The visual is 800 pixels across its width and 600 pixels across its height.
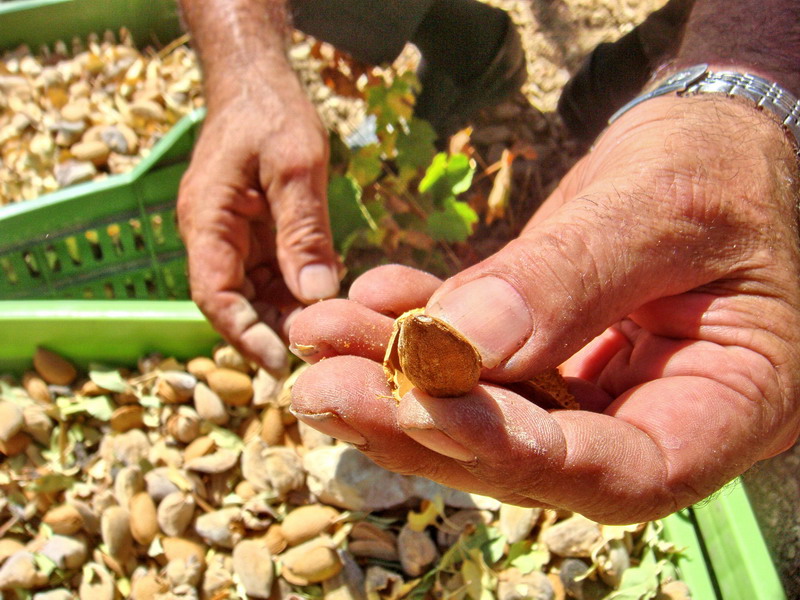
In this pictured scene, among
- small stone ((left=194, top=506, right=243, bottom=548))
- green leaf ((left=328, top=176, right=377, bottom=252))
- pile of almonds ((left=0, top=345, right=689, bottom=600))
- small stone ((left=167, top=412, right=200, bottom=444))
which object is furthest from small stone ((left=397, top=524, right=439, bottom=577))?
green leaf ((left=328, top=176, right=377, bottom=252))

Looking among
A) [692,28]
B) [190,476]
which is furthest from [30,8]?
[692,28]

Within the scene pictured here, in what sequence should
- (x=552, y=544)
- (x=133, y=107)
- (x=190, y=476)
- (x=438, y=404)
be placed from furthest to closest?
(x=133, y=107) < (x=190, y=476) < (x=552, y=544) < (x=438, y=404)

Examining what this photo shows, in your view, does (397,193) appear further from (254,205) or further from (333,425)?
(333,425)

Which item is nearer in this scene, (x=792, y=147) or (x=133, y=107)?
(x=792, y=147)

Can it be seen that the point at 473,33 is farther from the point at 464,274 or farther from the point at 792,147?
the point at 464,274

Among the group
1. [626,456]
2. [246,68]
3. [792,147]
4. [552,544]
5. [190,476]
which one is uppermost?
[246,68]

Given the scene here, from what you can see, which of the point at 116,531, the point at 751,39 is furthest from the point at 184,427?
the point at 751,39
